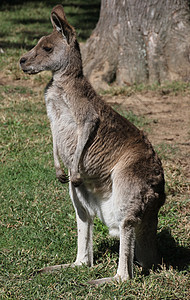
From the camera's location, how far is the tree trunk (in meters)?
7.27

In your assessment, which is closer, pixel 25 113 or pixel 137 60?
pixel 25 113

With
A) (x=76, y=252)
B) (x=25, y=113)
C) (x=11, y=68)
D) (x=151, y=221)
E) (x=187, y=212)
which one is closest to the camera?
(x=151, y=221)

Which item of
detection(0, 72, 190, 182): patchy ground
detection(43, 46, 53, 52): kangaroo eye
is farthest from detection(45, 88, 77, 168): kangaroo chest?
detection(0, 72, 190, 182): patchy ground

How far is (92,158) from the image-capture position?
3.45m

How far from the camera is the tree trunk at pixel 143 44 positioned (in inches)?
286

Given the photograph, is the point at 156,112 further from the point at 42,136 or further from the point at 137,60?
the point at 42,136

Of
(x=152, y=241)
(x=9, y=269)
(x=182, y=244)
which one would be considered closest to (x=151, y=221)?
(x=152, y=241)

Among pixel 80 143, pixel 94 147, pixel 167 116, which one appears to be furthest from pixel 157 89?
pixel 80 143

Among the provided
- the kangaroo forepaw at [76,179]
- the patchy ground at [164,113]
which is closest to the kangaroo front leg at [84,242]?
the kangaroo forepaw at [76,179]

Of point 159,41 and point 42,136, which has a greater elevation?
point 159,41

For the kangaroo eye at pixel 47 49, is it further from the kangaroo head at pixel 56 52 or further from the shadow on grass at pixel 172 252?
the shadow on grass at pixel 172 252

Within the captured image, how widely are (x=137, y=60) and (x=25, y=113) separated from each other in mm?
2065

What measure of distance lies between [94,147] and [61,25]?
924 mm

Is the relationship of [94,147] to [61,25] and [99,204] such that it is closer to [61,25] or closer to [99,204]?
[99,204]
